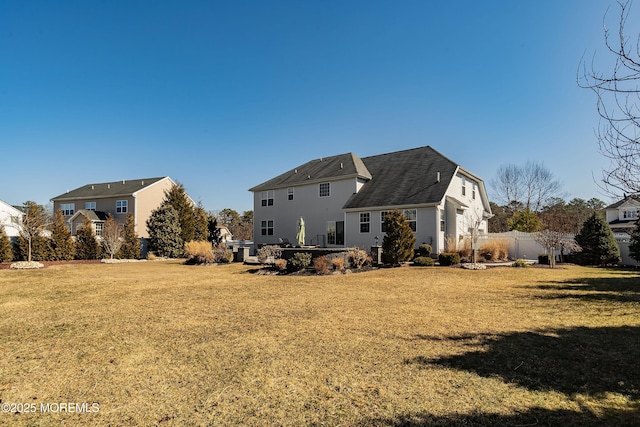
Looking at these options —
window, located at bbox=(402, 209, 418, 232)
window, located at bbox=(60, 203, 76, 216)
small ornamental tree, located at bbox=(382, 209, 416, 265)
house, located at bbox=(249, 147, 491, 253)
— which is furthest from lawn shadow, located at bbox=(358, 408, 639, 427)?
window, located at bbox=(60, 203, 76, 216)

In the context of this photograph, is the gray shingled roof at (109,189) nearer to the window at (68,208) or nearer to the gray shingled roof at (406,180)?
the window at (68,208)

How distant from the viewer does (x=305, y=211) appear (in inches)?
1090

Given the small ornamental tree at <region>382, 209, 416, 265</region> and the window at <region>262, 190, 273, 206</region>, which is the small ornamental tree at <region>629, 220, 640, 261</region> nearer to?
the small ornamental tree at <region>382, 209, 416, 265</region>

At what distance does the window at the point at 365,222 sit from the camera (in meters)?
23.1

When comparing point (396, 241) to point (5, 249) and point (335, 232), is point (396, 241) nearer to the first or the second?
point (335, 232)

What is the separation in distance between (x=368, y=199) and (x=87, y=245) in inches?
840

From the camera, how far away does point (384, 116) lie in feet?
65.3

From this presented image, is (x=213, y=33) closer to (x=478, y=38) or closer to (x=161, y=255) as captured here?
(x=478, y=38)

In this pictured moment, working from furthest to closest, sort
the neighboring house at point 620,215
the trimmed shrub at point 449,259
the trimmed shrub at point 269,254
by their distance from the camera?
the neighboring house at point 620,215, the trimmed shrub at point 269,254, the trimmed shrub at point 449,259

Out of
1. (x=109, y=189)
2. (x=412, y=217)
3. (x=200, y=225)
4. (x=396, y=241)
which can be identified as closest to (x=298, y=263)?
(x=396, y=241)

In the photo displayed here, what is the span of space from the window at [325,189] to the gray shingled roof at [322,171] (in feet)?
1.80

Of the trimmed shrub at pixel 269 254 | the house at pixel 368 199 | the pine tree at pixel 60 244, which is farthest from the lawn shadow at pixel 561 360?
the pine tree at pixel 60 244

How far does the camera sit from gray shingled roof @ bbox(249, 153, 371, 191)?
26031 mm

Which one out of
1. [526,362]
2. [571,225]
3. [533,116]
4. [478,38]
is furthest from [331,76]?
[571,225]
